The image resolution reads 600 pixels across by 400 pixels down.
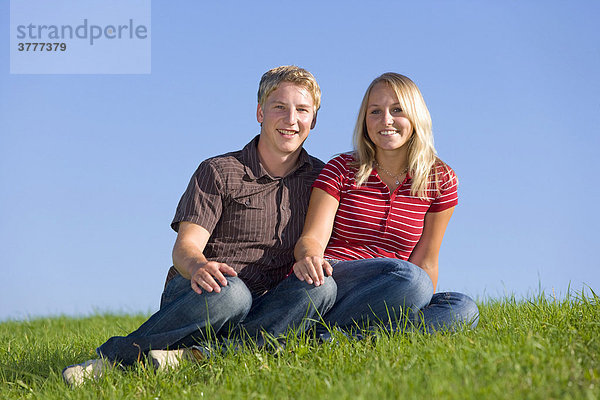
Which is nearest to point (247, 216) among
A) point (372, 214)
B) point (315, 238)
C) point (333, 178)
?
point (315, 238)

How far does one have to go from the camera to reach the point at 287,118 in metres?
4.18

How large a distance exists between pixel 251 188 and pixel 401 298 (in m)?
1.22

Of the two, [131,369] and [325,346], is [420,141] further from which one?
[131,369]

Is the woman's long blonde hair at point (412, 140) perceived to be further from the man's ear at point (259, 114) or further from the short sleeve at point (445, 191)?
the man's ear at point (259, 114)

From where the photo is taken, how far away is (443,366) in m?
2.73

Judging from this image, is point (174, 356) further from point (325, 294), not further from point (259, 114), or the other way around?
point (259, 114)

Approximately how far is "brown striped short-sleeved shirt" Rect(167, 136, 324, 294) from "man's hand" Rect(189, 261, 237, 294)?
0.39 meters

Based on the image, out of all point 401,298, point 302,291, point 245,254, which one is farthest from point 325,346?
point 245,254

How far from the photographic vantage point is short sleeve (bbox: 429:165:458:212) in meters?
4.20

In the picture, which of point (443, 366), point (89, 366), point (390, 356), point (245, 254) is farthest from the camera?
point (245, 254)

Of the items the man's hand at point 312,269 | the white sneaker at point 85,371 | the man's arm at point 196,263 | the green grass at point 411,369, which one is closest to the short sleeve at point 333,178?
the man's hand at point 312,269

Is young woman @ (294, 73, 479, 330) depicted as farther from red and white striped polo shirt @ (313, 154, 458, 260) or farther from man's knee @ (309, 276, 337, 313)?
man's knee @ (309, 276, 337, 313)

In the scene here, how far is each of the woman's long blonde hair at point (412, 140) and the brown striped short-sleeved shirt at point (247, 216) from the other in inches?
20.2

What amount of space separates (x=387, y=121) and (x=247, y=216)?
1.12 metres
